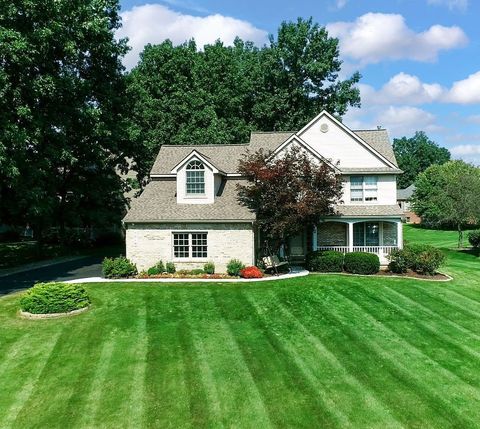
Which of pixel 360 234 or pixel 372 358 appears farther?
pixel 360 234

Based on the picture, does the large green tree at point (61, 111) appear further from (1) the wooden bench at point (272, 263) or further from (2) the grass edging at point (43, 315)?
(1) the wooden bench at point (272, 263)

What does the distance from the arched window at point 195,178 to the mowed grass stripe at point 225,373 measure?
971cm

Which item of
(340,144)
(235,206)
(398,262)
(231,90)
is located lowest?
(398,262)

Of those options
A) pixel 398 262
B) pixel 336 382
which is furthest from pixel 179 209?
pixel 336 382

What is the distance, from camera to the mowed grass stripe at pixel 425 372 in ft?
40.3

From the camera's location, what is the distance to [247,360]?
14.6 m

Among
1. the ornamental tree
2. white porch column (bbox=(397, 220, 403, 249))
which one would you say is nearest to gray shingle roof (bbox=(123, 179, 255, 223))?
the ornamental tree

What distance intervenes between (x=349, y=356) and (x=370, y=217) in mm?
14346

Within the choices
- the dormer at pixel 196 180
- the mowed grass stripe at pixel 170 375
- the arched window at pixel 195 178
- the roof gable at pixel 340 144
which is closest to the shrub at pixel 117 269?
the dormer at pixel 196 180

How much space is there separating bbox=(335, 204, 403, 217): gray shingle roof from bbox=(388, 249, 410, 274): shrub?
2.81m

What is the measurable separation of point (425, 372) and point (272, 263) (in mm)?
12079

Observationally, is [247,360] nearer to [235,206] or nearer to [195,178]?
[235,206]

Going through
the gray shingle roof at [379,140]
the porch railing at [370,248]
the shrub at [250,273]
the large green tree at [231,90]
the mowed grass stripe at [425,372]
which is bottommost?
the mowed grass stripe at [425,372]

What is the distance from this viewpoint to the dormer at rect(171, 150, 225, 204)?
2689cm
